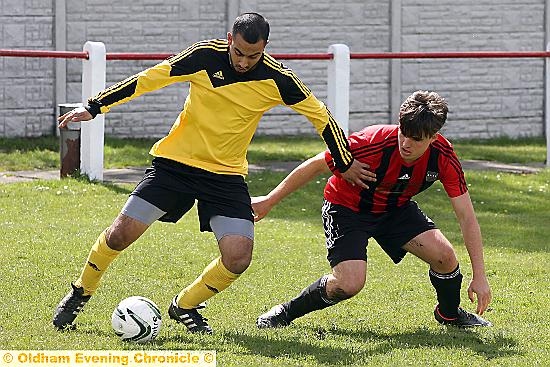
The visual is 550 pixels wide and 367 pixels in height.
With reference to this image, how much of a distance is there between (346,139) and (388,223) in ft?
1.88

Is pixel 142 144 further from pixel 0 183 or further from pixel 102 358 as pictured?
pixel 102 358

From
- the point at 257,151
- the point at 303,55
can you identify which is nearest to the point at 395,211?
the point at 303,55

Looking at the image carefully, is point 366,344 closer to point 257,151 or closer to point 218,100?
point 218,100

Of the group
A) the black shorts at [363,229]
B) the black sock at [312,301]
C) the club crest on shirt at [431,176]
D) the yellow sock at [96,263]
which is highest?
the club crest on shirt at [431,176]

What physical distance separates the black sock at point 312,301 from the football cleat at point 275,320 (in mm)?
38

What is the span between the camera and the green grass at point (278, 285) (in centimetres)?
619

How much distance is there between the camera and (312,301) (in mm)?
6625

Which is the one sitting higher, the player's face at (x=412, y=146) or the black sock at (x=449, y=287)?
the player's face at (x=412, y=146)

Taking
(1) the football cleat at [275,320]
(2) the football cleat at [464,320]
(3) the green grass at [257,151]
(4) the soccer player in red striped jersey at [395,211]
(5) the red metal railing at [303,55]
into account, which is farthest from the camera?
(3) the green grass at [257,151]

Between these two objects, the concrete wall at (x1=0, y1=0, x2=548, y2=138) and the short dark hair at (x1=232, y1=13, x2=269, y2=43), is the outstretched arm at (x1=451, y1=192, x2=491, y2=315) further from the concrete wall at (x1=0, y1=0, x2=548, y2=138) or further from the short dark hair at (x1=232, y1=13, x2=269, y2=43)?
the concrete wall at (x1=0, y1=0, x2=548, y2=138)

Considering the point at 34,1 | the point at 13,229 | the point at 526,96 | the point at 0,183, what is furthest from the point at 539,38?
the point at 13,229

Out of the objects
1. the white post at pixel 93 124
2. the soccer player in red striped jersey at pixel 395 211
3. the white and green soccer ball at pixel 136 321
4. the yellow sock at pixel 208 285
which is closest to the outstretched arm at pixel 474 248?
the soccer player in red striped jersey at pixel 395 211

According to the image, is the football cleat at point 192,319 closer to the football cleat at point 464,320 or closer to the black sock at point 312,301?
the black sock at point 312,301

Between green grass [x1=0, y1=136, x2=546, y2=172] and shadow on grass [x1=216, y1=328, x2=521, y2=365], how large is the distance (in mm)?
8187
